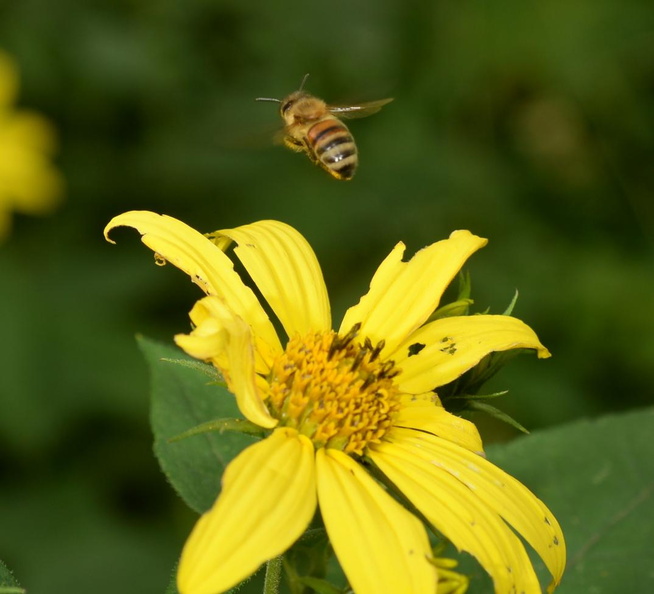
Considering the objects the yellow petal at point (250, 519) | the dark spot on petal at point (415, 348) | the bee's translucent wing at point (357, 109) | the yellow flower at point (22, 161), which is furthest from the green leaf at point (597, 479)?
the yellow flower at point (22, 161)

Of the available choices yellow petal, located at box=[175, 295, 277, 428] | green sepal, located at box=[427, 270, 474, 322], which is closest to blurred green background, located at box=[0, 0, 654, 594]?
green sepal, located at box=[427, 270, 474, 322]

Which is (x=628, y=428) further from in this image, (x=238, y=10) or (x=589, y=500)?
(x=238, y=10)

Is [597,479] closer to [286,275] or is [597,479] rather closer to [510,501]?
[510,501]

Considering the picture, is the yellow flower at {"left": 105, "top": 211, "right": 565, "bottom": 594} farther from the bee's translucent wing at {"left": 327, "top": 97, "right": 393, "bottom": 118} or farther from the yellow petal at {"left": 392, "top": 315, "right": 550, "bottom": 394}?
the bee's translucent wing at {"left": 327, "top": 97, "right": 393, "bottom": 118}

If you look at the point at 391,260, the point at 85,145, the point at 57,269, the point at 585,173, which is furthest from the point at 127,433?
the point at 585,173

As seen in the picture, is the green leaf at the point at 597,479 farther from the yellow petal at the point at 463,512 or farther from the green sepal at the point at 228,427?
the green sepal at the point at 228,427

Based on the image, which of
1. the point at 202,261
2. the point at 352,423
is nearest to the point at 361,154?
the point at 202,261
